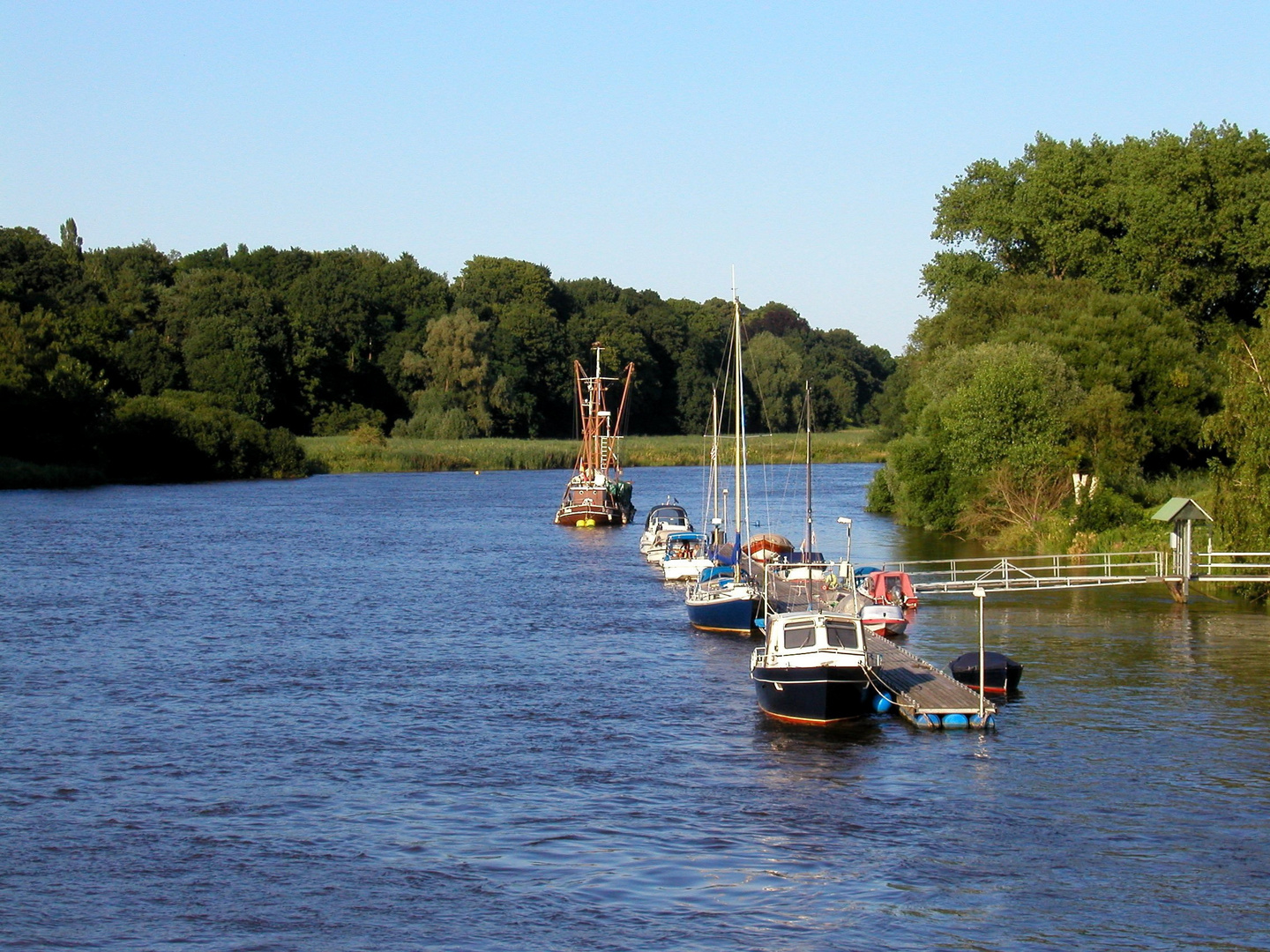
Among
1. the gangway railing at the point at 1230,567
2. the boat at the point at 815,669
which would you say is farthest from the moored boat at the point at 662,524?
the boat at the point at 815,669

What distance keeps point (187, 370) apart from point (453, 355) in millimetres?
27698

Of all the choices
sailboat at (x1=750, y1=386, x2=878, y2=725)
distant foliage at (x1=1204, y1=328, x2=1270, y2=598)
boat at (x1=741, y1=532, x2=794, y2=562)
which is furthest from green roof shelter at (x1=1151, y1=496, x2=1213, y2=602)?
sailboat at (x1=750, y1=386, x2=878, y2=725)

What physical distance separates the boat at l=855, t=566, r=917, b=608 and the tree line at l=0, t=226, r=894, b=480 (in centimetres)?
6404

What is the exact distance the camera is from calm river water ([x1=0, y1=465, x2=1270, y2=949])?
20.7 meters

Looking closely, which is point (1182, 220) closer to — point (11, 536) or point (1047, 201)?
point (1047, 201)

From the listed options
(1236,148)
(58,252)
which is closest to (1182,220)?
(1236,148)

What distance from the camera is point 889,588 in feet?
152

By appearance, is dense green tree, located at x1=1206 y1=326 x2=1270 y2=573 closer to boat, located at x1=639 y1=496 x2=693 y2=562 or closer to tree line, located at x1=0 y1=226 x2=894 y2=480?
boat, located at x1=639 y1=496 x2=693 y2=562

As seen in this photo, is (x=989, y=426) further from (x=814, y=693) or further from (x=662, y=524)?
(x=814, y=693)

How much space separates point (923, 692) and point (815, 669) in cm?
362

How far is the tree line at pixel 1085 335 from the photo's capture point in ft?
210

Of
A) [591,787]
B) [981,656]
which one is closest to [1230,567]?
[981,656]

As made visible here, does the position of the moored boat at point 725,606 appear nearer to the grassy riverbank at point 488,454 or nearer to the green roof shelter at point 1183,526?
the green roof shelter at point 1183,526

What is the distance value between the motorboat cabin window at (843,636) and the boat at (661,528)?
35.0 meters
